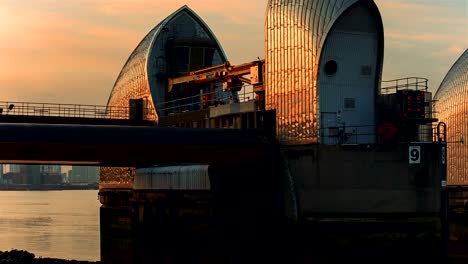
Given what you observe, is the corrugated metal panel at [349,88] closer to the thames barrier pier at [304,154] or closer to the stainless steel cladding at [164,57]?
the thames barrier pier at [304,154]

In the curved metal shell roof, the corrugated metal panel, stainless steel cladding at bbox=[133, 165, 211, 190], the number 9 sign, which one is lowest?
stainless steel cladding at bbox=[133, 165, 211, 190]

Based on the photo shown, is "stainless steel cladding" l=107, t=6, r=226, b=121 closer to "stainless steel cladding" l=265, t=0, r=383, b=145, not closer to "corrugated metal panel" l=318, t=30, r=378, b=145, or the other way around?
"stainless steel cladding" l=265, t=0, r=383, b=145

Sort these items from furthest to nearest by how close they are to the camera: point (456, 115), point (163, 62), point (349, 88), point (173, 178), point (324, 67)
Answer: point (163, 62), point (456, 115), point (173, 178), point (349, 88), point (324, 67)

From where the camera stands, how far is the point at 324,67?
5597 cm

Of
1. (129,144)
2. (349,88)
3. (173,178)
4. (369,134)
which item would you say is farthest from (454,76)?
(129,144)

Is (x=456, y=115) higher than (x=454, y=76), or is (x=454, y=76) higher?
(x=454, y=76)

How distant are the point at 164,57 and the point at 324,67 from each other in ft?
105

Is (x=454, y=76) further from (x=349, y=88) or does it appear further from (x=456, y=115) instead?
(x=349, y=88)

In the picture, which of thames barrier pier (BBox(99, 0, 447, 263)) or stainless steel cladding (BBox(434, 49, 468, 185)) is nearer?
thames barrier pier (BBox(99, 0, 447, 263))

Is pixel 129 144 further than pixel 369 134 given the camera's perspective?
No

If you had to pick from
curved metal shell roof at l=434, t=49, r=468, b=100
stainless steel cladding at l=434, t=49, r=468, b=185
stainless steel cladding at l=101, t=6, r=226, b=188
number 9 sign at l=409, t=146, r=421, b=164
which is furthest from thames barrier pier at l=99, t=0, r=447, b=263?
curved metal shell roof at l=434, t=49, r=468, b=100

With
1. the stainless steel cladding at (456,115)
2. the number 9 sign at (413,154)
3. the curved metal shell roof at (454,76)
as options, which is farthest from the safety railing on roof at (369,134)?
the curved metal shell roof at (454,76)

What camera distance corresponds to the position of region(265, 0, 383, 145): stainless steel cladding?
2189 inches

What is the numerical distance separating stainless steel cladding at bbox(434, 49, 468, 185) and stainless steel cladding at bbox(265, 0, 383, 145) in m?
25.1
